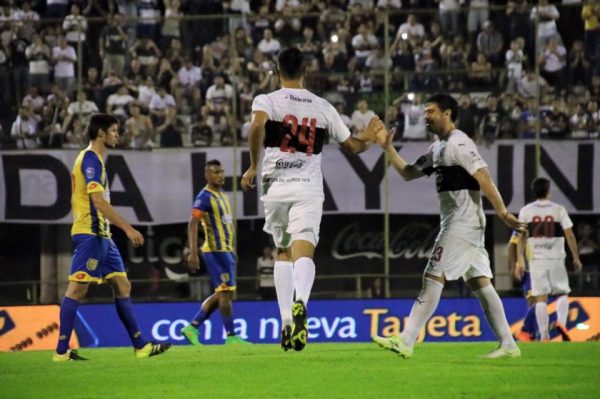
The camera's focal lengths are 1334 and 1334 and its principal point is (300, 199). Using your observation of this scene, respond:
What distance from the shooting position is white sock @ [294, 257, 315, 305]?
410 inches

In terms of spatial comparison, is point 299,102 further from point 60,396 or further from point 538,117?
point 538,117

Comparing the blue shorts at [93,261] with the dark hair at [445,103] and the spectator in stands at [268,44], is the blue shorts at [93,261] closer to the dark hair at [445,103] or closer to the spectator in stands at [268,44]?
the dark hair at [445,103]

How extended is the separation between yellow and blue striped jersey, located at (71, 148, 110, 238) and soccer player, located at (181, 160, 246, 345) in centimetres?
415

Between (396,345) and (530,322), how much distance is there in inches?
350

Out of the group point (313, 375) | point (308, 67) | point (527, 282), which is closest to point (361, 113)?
point (308, 67)

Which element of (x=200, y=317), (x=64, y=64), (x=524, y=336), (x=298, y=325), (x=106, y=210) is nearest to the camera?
(x=298, y=325)

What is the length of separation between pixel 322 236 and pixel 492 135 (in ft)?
12.6

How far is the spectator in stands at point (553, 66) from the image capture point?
21812 millimetres

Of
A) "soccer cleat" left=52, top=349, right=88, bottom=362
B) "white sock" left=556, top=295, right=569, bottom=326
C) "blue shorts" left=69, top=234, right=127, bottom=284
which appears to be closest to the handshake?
"blue shorts" left=69, top=234, right=127, bottom=284

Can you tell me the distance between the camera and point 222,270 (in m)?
16.6

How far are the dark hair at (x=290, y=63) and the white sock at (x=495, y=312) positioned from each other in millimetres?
2396

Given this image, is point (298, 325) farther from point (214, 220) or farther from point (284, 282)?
point (214, 220)

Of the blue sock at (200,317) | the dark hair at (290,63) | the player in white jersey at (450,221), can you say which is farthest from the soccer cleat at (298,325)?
the blue sock at (200,317)

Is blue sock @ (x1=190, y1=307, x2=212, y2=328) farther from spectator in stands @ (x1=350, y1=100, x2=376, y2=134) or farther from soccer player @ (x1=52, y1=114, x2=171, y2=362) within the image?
spectator in stands @ (x1=350, y1=100, x2=376, y2=134)
